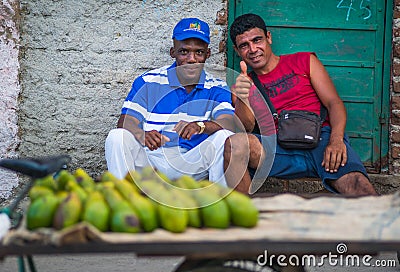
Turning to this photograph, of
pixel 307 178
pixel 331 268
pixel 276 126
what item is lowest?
pixel 331 268

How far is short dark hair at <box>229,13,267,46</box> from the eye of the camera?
14.7ft

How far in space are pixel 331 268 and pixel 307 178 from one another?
1017 mm

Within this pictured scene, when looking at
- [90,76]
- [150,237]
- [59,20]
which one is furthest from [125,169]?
[150,237]

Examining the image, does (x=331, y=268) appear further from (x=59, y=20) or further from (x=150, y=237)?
(x=59, y=20)

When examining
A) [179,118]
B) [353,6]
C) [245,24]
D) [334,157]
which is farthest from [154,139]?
[353,6]

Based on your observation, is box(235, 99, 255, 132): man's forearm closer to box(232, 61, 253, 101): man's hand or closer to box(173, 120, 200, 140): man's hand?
box(232, 61, 253, 101): man's hand

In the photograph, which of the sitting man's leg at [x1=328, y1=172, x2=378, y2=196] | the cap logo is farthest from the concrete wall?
the sitting man's leg at [x1=328, y1=172, x2=378, y2=196]

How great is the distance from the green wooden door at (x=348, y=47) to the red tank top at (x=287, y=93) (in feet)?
1.24

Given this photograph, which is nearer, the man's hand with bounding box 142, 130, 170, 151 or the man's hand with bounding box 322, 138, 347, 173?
the man's hand with bounding box 322, 138, 347, 173

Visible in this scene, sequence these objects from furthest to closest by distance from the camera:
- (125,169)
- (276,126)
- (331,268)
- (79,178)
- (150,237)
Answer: (276,126), (125,169), (331,268), (79,178), (150,237)

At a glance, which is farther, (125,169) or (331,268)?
(125,169)

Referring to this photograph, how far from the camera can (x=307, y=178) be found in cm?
469

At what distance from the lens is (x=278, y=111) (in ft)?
14.6

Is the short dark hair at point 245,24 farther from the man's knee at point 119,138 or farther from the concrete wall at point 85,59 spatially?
the man's knee at point 119,138
